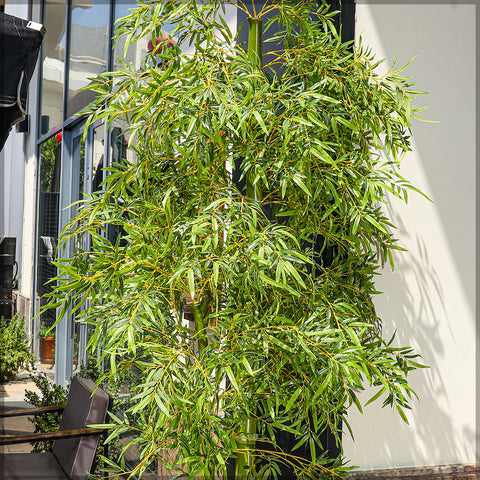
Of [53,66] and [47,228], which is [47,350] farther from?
[53,66]

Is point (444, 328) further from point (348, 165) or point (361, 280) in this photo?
point (348, 165)

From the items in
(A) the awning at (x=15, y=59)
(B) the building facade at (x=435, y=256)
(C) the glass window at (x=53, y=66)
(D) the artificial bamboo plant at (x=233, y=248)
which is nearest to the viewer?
(D) the artificial bamboo plant at (x=233, y=248)

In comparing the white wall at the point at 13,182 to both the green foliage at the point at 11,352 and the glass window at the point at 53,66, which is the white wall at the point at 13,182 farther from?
the green foliage at the point at 11,352

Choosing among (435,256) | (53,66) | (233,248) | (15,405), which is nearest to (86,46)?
(53,66)

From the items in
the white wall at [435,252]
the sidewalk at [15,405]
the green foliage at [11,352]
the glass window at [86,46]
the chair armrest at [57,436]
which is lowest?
the sidewalk at [15,405]

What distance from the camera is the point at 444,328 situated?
3.07 metres

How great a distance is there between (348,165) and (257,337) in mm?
Result: 635

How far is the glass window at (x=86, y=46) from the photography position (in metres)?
4.55

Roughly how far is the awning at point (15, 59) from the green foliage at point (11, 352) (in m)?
4.27

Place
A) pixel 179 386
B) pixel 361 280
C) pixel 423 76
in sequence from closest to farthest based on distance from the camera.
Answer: pixel 179 386 < pixel 361 280 < pixel 423 76

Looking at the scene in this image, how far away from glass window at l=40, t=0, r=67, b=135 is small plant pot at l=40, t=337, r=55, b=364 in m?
2.20

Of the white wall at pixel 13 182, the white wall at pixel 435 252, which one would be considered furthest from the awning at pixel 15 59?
the white wall at pixel 13 182

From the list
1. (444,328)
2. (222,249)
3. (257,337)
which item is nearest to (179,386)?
(257,337)

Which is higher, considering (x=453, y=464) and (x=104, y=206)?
(x=104, y=206)
